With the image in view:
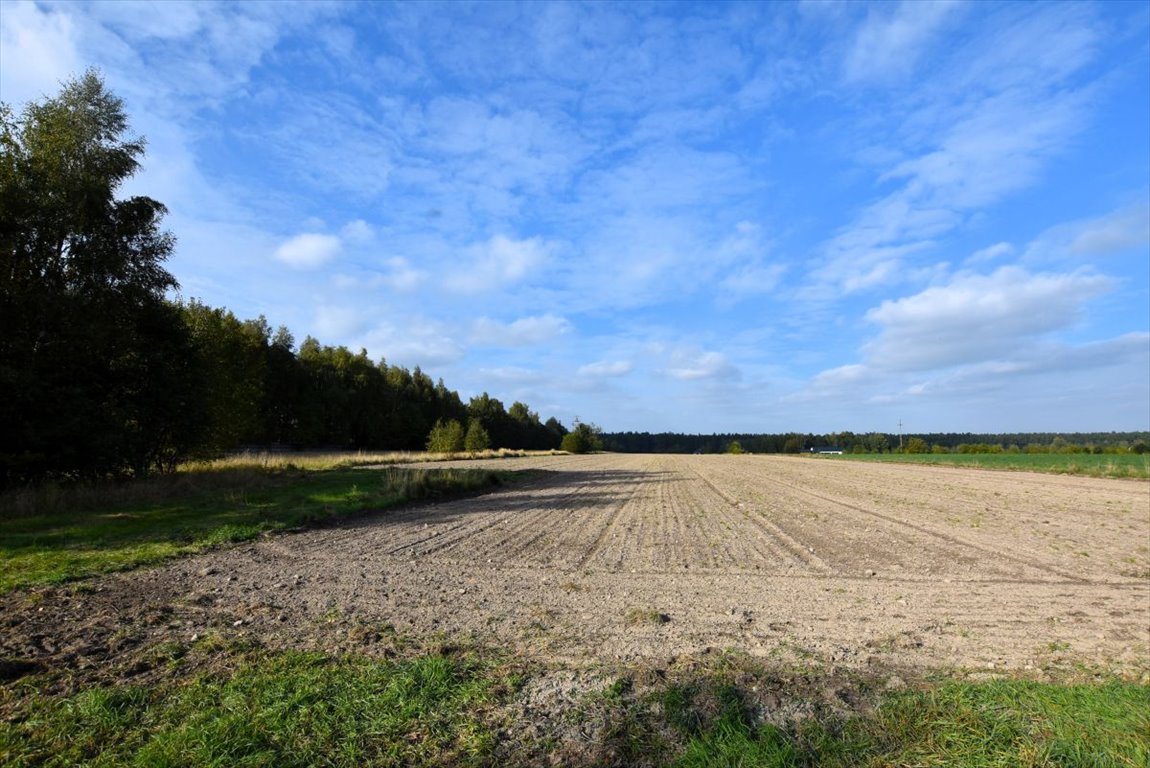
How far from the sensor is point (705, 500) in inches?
910

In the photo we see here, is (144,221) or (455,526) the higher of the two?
(144,221)

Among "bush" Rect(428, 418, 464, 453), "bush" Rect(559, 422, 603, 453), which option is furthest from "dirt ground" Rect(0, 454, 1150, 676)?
"bush" Rect(559, 422, 603, 453)

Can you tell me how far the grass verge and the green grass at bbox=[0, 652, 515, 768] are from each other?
0.01 meters

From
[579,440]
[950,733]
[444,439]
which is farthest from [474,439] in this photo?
[950,733]

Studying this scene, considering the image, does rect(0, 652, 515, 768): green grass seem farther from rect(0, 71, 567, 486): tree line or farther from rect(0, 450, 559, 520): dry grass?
rect(0, 71, 567, 486): tree line

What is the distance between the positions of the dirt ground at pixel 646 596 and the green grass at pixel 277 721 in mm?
849

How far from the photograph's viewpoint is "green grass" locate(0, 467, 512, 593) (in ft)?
30.4

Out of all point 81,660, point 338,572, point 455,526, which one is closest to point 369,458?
point 455,526

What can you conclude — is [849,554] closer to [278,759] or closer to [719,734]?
[719,734]

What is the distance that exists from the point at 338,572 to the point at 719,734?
268 inches

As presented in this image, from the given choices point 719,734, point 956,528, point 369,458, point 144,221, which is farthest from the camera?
point 369,458

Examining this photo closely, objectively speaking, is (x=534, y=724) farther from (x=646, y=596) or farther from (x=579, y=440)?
(x=579, y=440)

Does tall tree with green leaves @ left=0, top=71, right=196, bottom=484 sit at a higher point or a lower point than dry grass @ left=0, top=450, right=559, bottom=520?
higher

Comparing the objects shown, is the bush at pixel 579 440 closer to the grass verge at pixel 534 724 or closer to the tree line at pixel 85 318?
the tree line at pixel 85 318
